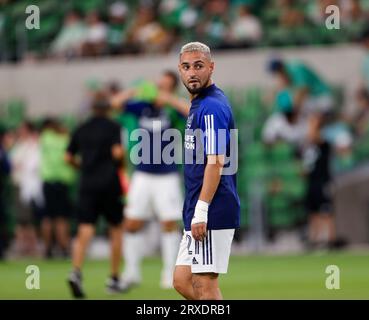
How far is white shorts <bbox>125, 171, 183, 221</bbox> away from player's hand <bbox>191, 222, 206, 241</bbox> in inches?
258

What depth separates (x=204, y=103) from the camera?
10094mm

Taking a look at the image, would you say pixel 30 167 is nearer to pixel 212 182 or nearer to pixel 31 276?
pixel 31 276

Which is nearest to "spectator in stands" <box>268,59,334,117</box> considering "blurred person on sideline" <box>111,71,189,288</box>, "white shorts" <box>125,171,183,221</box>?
"blurred person on sideline" <box>111,71,189,288</box>

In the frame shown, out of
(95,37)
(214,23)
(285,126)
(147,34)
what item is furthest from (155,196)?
(95,37)

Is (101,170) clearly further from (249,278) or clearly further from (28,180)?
(28,180)

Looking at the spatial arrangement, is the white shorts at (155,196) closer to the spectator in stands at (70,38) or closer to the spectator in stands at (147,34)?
the spectator in stands at (147,34)

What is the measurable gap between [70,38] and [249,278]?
33.1 ft

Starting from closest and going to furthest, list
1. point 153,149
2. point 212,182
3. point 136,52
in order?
point 212,182, point 153,149, point 136,52

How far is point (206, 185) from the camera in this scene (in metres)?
9.97

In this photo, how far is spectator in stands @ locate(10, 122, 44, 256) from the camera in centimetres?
2423

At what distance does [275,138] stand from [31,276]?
737 centimetres

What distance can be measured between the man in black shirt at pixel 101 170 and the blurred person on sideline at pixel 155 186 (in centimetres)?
74

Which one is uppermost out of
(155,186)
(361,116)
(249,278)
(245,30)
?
(245,30)
